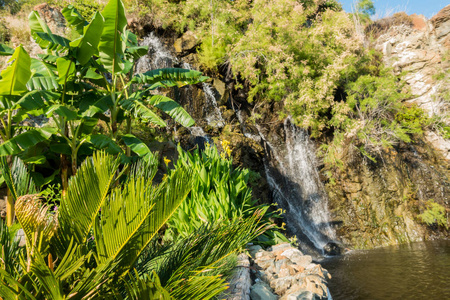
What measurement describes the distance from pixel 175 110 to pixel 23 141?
102 inches

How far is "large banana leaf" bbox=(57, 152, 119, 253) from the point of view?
1.68 metres

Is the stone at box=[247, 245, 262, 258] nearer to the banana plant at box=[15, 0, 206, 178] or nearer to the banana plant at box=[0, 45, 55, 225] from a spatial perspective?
the banana plant at box=[15, 0, 206, 178]

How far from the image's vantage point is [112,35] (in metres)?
5.22

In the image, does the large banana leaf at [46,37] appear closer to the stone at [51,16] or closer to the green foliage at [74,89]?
the green foliage at [74,89]

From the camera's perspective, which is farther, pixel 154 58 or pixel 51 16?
pixel 154 58

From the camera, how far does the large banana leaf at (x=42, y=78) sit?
15.4ft

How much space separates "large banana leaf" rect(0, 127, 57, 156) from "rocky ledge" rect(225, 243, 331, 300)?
365 cm

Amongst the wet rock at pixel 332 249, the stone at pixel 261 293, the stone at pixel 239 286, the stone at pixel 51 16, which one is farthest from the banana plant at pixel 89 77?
the wet rock at pixel 332 249

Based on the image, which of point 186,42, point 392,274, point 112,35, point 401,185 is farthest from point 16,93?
point 401,185

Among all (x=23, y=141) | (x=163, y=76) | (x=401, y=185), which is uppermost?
(x=163, y=76)

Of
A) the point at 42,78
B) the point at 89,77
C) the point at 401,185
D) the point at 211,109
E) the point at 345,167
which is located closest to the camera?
the point at 42,78

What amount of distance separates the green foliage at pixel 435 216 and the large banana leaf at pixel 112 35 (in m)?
14.1

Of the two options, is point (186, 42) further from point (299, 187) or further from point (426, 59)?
point (426, 59)

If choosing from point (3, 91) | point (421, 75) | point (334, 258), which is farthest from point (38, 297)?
point (421, 75)
